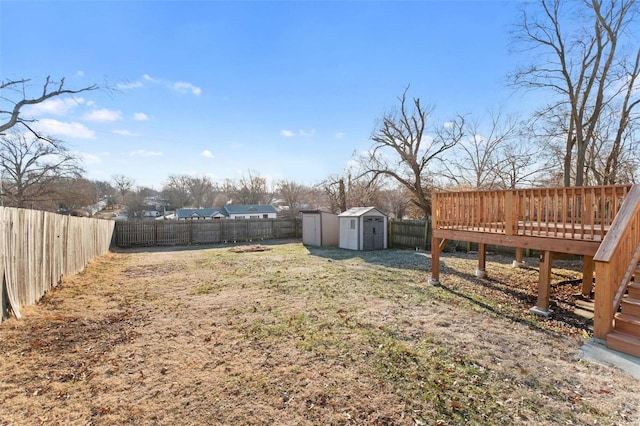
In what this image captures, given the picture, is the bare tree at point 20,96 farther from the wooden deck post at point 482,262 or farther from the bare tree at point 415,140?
the wooden deck post at point 482,262

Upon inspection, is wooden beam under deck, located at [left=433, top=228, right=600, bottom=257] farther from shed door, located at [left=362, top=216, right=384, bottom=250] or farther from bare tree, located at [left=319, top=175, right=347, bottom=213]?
bare tree, located at [left=319, top=175, right=347, bottom=213]

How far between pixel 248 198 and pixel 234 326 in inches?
1672

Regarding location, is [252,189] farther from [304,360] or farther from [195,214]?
[304,360]

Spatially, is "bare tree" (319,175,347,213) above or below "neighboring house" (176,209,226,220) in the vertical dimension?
above

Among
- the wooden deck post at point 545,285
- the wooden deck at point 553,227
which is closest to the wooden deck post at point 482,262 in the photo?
the wooden deck at point 553,227

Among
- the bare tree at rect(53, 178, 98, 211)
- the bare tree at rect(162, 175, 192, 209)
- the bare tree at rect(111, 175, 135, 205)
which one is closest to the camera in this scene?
the bare tree at rect(53, 178, 98, 211)

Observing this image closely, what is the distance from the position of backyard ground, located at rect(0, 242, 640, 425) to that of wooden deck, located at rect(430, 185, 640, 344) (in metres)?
0.83

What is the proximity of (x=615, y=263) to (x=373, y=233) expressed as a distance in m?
9.88

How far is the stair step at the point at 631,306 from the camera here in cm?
380

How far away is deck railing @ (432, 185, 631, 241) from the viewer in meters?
4.59

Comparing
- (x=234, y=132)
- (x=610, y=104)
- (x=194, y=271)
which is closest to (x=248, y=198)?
(x=234, y=132)

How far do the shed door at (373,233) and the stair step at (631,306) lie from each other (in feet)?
31.9

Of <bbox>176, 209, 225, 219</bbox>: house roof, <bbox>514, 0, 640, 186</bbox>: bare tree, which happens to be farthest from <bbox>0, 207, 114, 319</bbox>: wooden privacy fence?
<bbox>176, 209, 225, 219</bbox>: house roof

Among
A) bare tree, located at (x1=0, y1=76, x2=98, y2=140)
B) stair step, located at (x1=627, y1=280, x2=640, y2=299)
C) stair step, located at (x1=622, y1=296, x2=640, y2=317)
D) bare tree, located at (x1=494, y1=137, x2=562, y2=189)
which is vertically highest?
bare tree, located at (x1=0, y1=76, x2=98, y2=140)
